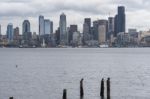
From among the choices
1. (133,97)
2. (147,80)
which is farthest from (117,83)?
Answer: (133,97)

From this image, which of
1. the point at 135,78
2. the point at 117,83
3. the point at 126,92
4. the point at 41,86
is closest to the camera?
the point at 126,92

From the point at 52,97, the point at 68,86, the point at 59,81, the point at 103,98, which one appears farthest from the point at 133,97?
the point at 59,81

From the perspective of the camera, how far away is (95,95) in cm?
6369

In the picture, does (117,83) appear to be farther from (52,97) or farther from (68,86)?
(52,97)

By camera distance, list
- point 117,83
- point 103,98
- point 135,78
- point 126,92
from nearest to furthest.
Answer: point 103,98 < point 126,92 < point 117,83 < point 135,78

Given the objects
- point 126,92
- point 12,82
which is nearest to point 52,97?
point 126,92

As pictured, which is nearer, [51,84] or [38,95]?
[38,95]

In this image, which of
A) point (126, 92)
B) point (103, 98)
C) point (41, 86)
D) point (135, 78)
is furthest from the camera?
point (135, 78)

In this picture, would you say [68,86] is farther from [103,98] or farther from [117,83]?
[103,98]

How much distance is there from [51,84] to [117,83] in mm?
10541

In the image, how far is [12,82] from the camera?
7975cm

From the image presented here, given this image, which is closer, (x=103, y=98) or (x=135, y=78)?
(x=103, y=98)

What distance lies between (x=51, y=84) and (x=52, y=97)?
14.7 meters

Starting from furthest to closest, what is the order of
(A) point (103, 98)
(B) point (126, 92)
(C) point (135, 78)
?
(C) point (135, 78), (B) point (126, 92), (A) point (103, 98)
